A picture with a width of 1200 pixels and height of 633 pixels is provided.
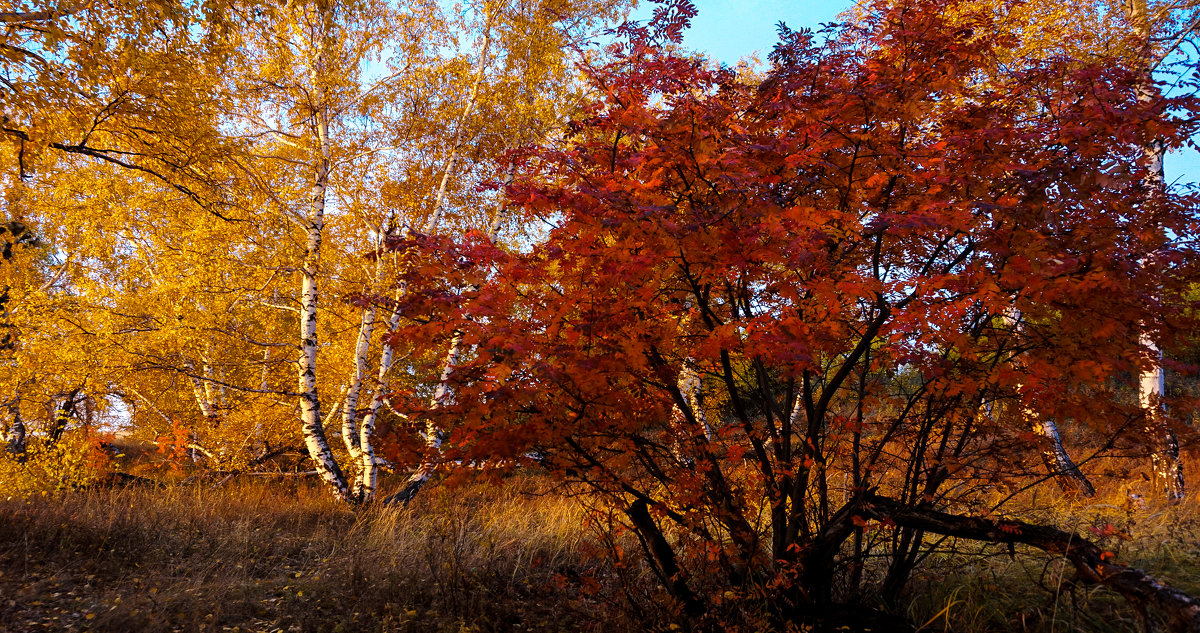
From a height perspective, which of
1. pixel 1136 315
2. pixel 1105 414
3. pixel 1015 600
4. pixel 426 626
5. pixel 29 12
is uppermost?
pixel 29 12

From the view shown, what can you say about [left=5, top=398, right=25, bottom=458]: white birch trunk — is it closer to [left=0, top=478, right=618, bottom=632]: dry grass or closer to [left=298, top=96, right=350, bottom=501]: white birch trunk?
[left=0, top=478, right=618, bottom=632]: dry grass

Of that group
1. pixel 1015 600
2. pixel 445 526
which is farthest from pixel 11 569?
pixel 1015 600

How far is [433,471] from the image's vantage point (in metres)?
3.47

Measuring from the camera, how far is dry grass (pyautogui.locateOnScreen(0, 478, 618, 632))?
4.30 metres

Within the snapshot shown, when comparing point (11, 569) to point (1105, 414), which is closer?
point (1105, 414)

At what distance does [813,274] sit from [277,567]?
518cm

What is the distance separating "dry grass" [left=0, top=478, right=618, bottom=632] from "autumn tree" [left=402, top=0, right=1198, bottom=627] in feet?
4.94

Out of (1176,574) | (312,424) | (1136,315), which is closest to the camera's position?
(1136,315)

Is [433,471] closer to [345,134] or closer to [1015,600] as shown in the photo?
[1015,600]

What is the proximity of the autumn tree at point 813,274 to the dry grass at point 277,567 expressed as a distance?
1504mm

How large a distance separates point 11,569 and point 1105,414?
779 cm

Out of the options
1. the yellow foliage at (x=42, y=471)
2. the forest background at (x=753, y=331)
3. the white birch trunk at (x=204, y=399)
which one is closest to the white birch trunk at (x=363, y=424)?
the forest background at (x=753, y=331)

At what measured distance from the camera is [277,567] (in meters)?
5.58

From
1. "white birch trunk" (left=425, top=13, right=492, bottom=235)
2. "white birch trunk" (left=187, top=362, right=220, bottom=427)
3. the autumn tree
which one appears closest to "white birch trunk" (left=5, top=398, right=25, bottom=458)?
"white birch trunk" (left=187, top=362, right=220, bottom=427)
